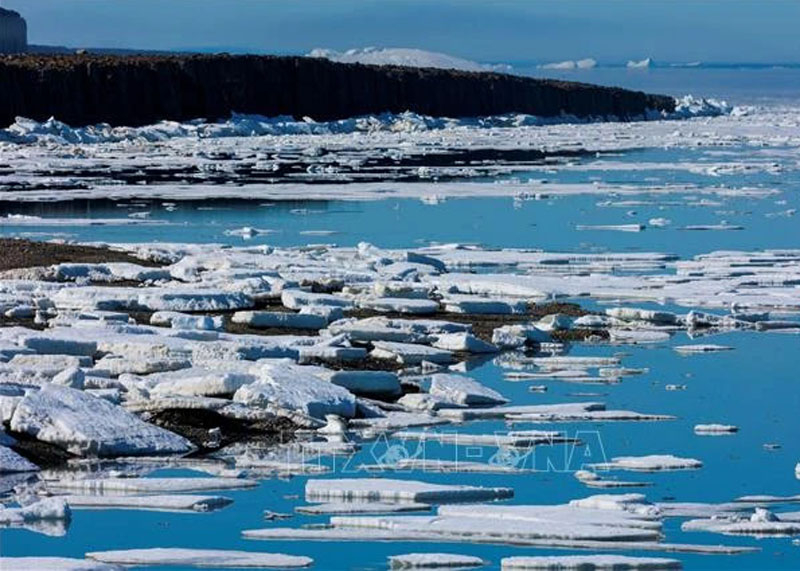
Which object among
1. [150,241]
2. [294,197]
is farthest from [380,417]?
[294,197]

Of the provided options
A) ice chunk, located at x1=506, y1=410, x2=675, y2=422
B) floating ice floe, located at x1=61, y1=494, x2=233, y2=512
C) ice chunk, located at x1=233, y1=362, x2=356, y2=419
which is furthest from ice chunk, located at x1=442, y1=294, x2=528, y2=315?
floating ice floe, located at x1=61, y1=494, x2=233, y2=512

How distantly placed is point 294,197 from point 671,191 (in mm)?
4919

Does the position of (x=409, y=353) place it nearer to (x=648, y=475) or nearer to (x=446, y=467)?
(x=446, y=467)

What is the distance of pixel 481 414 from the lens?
7465 mm

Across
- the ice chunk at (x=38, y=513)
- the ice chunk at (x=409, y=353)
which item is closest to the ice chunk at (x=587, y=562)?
the ice chunk at (x=38, y=513)

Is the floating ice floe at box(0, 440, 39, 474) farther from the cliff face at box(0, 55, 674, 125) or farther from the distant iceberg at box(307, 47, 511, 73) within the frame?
the distant iceberg at box(307, 47, 511, 73)

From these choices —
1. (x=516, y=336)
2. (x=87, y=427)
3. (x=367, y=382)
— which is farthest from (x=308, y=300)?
(x=87, y=427)

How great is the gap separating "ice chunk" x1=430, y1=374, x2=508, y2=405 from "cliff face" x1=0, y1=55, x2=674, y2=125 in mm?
33018

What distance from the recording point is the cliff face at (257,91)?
4116cm

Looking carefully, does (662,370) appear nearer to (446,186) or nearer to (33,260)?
(33,260)

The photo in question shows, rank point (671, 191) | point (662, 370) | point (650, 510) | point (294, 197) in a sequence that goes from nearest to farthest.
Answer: point (650, 510) → point (662, 370) → point (294, 197) → point (671, 191)

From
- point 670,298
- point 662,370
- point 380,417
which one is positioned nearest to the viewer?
point 380,417

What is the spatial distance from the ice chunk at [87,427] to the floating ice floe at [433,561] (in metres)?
1.85

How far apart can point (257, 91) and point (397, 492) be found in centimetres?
4496
